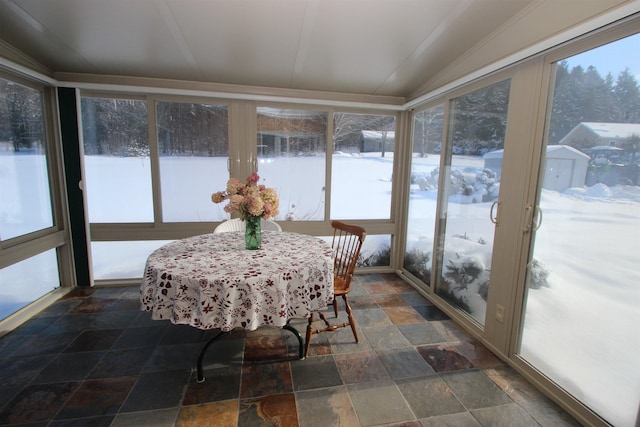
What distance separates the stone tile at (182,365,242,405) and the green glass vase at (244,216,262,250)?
83 centimetres

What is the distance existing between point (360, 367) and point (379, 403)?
315 mm

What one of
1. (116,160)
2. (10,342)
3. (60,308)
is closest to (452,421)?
(10,342)

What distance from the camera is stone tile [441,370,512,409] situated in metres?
1.74

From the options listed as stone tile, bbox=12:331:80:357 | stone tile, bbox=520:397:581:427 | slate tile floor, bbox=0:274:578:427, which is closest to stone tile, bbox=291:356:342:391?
slate tile floor, bbox=0:274:578:427

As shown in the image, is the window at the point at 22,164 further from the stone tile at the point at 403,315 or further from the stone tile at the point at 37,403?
the stone tile at the point at 403,315

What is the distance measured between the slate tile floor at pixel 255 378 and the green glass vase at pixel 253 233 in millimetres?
806

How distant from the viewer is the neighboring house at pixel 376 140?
361cm

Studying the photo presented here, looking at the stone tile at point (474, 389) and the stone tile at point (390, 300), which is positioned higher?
the stone tile at point (390, 300)

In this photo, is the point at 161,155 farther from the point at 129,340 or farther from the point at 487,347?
the point at 487,347

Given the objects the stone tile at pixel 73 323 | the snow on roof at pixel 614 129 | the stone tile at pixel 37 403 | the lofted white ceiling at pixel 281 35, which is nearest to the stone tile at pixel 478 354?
the snow on roof at pixel 614 129

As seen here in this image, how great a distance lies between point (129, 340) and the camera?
7.56 ft

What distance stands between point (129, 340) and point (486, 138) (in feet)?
10.7

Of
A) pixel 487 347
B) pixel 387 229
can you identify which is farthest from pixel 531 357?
pixel 387 229

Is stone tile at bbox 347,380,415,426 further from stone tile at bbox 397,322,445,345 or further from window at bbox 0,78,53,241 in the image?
window at bbox 0,78,53,241
